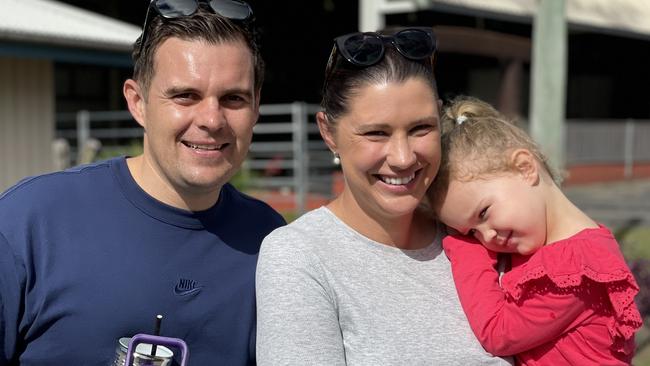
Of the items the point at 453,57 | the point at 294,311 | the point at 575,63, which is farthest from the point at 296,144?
the point at 575,63

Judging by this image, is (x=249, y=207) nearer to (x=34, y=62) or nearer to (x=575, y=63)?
(x=34, y=62)

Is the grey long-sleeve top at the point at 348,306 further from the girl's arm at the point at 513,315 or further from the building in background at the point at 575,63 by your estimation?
the building in background at the point at 575,63

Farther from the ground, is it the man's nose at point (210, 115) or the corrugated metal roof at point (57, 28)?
the corrugated metal roof at point (57, 28)

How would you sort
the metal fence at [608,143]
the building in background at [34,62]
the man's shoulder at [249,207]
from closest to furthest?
the man's shoulder at [249,207] → the building in background at [34,62] → the metal fence at [608,143]

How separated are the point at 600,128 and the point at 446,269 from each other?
57.0 ft

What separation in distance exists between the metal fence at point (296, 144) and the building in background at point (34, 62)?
1.45 m

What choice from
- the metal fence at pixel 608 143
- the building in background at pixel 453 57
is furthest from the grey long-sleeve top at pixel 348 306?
the metal fence at pixel 608 143

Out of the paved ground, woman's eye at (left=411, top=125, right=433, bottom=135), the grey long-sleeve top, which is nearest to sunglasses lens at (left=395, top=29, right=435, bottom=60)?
woman's eye at (left=411, top=125, right=433, bottom=135)

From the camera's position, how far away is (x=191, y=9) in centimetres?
240

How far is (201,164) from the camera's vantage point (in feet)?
7.68

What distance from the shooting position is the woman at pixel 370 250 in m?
2.08

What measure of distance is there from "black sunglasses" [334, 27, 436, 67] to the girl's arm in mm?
677

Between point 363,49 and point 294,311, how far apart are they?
0.76m

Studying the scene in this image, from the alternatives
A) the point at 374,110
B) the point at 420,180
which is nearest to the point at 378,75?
the point at 374,110
